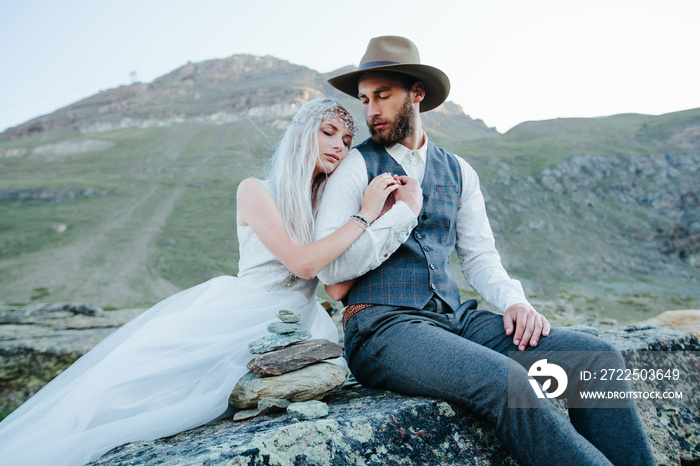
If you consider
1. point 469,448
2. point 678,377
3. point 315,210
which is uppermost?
point 315,210

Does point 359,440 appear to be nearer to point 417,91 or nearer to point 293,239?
point 293,239

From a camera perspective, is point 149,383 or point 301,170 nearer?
point 149,383

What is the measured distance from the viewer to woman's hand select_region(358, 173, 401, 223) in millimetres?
2513

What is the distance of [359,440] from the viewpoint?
1.69 metres

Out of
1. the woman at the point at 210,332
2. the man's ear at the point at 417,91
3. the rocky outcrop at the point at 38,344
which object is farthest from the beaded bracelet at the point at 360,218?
the rocky outcrop at the point at 38,344

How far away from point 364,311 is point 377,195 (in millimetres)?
662

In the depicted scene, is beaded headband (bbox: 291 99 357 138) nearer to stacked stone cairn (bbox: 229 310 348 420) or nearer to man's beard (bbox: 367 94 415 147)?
man's beard (bbox: 367 94 415 147)

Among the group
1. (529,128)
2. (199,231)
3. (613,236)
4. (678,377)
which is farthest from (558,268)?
(529,128)

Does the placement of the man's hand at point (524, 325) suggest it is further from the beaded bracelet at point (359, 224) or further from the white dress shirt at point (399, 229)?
the beaded bracelet at point (359, 224)

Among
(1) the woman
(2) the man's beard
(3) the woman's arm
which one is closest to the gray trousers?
(3) the woman's arm

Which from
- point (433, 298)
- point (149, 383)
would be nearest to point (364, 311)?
point (433, 298)

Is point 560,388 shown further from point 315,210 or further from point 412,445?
point 315,210

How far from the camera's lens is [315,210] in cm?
295

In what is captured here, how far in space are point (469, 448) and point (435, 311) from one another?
2.58 feet
